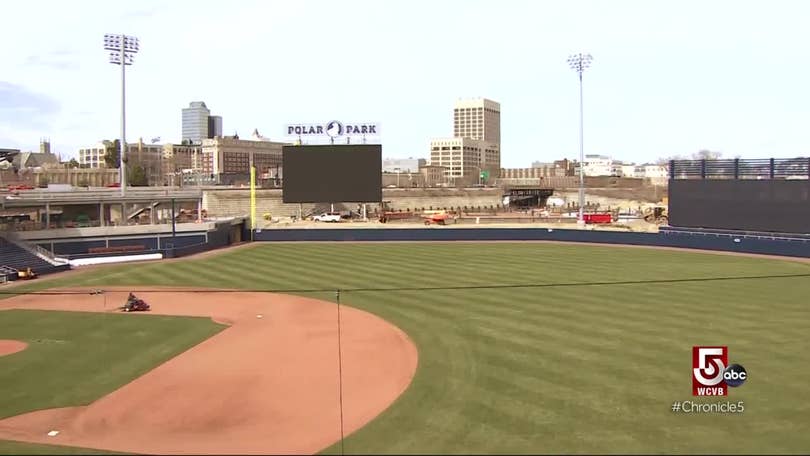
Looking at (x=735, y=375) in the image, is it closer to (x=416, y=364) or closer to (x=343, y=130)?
→ (x=416, y=364)

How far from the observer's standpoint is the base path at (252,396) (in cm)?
1370

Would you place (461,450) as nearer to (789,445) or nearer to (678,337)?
(789,445)

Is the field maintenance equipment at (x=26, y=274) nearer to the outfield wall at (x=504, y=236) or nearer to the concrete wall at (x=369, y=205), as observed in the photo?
the outfield wall at (x=504, y=236)

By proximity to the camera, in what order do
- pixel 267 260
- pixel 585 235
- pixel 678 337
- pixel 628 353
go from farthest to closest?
pixel 585 235, pixel 267 260, pixel 678 337, pixel 628 353

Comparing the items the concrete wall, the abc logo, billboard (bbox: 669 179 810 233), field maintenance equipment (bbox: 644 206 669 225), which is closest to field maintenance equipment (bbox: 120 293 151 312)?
the abc logo

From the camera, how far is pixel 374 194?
60312 millimetres

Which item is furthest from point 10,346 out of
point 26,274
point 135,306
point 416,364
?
point 26,274

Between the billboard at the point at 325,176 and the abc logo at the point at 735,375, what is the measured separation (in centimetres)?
4499

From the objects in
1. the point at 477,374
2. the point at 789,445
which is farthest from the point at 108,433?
the point at 789,445

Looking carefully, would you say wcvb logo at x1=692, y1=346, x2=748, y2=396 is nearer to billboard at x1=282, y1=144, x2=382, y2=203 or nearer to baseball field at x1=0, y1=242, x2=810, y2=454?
baseball field at x1=0, y1=242, x2=810, y2=454

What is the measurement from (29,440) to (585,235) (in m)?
50.8

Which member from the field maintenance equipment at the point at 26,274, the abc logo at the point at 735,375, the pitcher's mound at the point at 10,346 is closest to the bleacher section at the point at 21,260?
the field maintenance equipment at the point at 26,274

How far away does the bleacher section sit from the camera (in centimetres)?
4028

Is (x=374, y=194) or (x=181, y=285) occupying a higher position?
(x=374, y=194)
